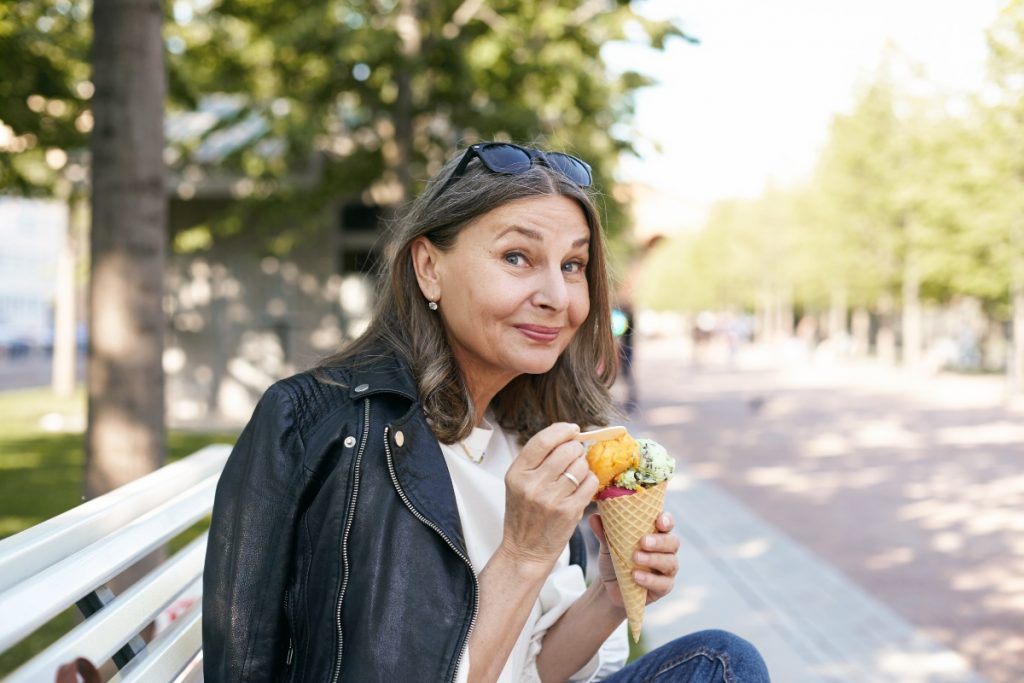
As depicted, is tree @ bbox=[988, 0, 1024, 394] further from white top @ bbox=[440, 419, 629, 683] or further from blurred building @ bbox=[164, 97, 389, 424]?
white top @ bbox=[440, 419, 629, 683]

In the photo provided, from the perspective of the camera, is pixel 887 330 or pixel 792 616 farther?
pixel 887 330

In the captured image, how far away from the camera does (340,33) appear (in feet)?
31.8

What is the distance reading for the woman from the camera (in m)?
1.68

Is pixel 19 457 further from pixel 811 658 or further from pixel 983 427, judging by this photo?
pixel 983 427

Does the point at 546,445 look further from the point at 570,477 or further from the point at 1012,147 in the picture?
the point at 1012,147

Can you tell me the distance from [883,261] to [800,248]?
8.39 metres

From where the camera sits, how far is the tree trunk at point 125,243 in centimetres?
359

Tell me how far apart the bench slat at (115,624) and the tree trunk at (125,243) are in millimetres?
1351

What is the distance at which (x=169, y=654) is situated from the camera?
78.0 inches

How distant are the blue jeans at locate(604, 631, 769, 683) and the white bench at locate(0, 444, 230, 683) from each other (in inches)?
40.7

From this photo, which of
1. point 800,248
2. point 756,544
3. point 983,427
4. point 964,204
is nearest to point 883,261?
point 800,248

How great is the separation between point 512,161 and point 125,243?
85.1 inches

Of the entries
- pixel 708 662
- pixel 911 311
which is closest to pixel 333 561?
pixel 708 662

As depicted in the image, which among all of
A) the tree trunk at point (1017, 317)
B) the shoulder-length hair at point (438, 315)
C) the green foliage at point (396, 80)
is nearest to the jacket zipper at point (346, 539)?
the shoulder-length hair at point (438, 315)
